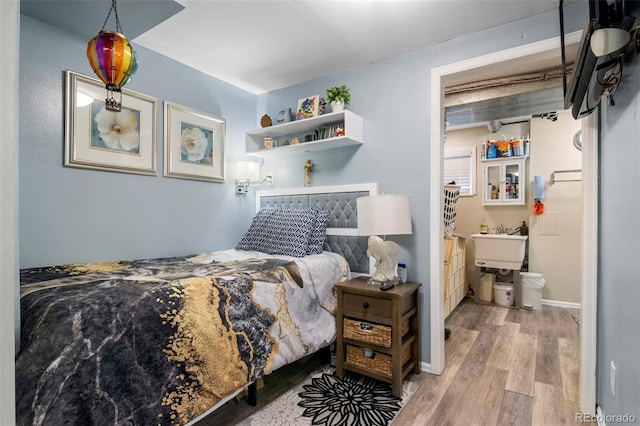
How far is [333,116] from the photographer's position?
2.72 meters

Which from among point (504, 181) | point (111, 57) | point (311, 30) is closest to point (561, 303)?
point (504, 181)

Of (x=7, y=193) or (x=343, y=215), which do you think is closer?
(x=7, y=193)

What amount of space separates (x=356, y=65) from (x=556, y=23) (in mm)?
1455

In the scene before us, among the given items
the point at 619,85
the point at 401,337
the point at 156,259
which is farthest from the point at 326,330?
the point at 619,85

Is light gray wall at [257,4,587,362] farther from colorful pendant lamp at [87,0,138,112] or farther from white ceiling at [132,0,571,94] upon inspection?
colorful pendant lamp at [87,0,138,112]

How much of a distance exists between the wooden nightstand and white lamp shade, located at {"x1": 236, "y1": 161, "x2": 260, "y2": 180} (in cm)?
152

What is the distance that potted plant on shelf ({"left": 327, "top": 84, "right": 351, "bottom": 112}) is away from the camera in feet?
9.04

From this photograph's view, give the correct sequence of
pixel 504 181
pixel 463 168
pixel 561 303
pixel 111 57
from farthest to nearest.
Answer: pixel 463 168
pixel 504 181
pixel 561 303
pixel 111 57

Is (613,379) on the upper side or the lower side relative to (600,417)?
upper

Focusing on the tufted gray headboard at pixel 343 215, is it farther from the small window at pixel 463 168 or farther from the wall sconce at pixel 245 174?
the small window at pixel 463 168

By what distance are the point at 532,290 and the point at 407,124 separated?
308 centimetres

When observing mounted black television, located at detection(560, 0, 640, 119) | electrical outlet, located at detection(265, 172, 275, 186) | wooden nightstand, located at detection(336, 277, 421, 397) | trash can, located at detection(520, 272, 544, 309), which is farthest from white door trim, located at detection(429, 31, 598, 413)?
trash can, located at detection(520, 272, 544, 309)

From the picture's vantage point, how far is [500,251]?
13.7ft

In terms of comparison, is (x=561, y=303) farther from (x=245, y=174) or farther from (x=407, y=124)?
(x=245, y=174)
